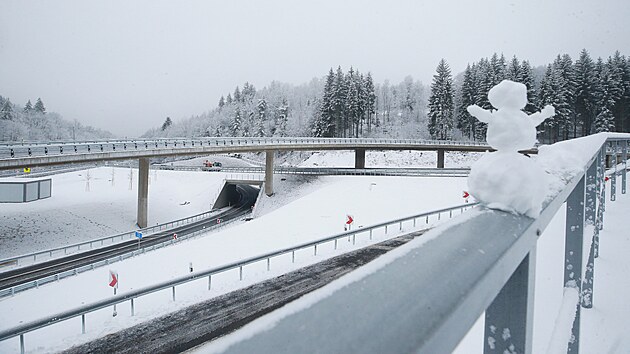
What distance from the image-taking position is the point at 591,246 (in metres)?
4.16

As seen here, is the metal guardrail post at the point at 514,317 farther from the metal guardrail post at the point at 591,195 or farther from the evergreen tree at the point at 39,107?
the evergreen tree at the point at 39,107

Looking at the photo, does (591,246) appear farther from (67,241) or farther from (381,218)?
(67,241)

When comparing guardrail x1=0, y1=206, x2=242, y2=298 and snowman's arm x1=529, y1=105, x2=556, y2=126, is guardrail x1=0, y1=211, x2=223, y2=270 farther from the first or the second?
snowman's arm x1=529, y1=105, x2=556, y2=126

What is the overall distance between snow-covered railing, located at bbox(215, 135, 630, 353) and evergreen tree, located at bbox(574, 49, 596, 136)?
81.2 metres

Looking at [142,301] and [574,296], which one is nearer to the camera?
[574,296]

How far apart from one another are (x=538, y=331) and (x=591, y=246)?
1.17 meters

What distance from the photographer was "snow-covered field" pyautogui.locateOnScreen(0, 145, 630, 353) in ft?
16.8

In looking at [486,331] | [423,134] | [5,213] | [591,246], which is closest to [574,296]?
[591,246]

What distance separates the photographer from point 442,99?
76.9m

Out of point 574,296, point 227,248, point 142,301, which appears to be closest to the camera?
point 574,296

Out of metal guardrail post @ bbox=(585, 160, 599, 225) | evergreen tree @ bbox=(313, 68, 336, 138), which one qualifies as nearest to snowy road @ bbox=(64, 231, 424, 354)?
metal guardrail post @ bbox=(585, 160, 599, 225)

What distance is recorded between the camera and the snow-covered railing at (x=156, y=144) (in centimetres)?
2842

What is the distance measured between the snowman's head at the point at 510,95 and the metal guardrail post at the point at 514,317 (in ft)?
3.72

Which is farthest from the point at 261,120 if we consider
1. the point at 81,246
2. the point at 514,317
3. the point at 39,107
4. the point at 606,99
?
the point at 514,317
